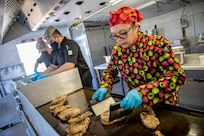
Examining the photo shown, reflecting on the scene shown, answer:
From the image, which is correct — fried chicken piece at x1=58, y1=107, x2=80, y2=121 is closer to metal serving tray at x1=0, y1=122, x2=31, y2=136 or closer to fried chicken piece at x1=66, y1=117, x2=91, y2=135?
fried chicken piece at x1=66, y1=117, x2=91, y2=135

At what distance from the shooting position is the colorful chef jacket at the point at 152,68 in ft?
2.82

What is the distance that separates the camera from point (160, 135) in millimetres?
688

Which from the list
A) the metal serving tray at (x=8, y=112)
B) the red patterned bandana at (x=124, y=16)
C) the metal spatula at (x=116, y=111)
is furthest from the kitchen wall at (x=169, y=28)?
the metal spatula at (x=116, y=111)

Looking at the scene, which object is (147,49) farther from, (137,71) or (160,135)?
(160,135)

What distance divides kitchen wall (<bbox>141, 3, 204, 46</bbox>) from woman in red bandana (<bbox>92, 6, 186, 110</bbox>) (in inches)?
162

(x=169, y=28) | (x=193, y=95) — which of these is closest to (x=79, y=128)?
(x=193, y=95)

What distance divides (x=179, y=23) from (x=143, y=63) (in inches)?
171

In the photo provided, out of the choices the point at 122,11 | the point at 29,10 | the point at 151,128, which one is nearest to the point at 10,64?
the point at 29,10

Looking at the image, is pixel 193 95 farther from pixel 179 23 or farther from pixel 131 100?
pixel 131 100

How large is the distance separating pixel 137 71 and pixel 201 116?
457 millimetres

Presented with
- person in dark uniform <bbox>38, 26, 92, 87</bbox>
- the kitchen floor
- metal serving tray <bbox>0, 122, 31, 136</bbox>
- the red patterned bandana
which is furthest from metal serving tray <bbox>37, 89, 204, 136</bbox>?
the kitchen floor

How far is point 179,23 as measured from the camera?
15.0 feet

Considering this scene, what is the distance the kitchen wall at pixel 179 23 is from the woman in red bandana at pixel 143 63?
13.5 ft

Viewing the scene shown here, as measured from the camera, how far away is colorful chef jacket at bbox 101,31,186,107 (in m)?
0.86
